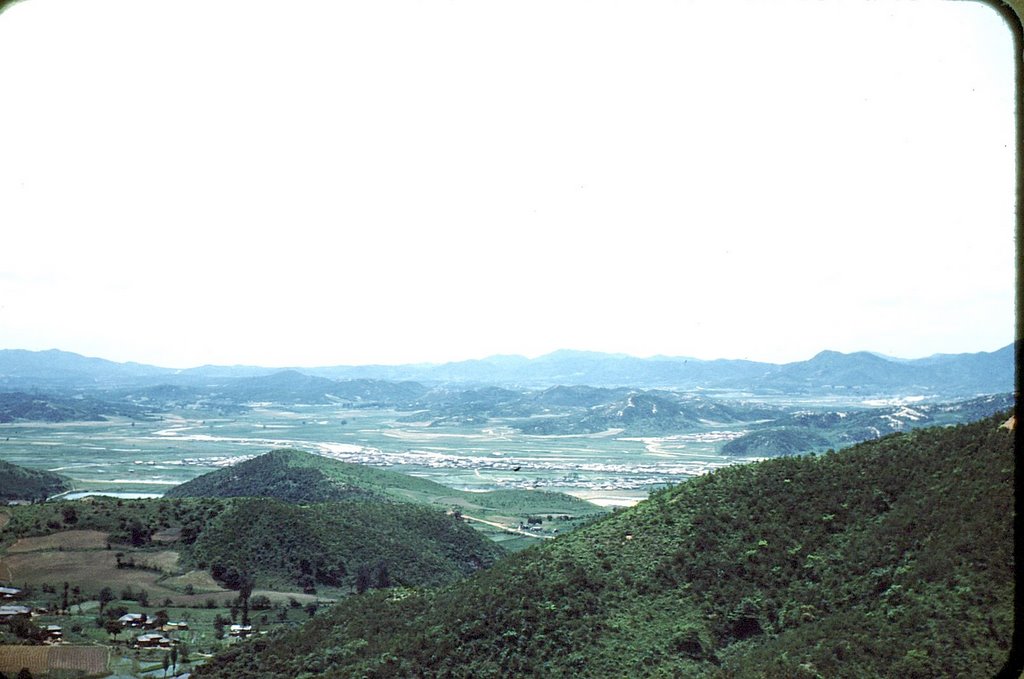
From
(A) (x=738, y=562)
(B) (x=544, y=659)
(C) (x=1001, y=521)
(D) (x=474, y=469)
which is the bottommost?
(D) (x=474, y=469)

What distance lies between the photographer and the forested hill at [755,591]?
21.6 ft

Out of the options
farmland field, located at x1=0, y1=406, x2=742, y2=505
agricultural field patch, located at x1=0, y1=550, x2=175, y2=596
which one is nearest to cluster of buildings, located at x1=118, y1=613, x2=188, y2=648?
agricultural field patch, located at x1=0, y1=550, x2=175, y2=596

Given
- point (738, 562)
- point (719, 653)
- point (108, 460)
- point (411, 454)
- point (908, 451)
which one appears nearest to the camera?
point (719, 653)

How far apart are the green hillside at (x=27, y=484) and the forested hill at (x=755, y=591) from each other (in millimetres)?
28818

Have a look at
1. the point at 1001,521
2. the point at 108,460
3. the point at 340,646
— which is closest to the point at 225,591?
the point at 340,646

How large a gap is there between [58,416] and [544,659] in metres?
88.1

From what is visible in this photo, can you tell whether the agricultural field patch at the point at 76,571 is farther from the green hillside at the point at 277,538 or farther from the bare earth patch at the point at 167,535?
the bare earth patch at the point at 167,535

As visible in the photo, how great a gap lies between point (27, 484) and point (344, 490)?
16.9m

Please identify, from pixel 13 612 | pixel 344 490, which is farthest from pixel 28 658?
pixel 344 490

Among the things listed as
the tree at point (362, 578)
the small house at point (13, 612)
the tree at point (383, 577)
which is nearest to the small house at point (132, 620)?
the small house at point (13, 612)

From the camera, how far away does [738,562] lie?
978cm

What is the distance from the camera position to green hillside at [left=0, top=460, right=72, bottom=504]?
35625 mm

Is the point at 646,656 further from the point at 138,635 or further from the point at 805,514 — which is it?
the point at 138,635

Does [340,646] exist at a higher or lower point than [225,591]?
higher
